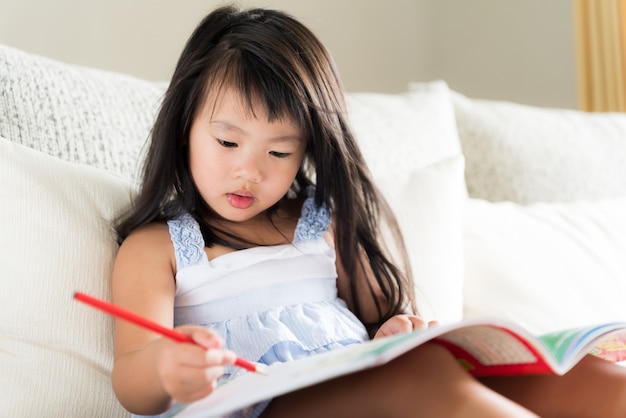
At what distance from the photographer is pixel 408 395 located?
74 cm

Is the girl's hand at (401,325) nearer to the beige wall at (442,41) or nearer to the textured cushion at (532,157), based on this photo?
the textured cushion at (532,157)

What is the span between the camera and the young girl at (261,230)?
35.3 inches

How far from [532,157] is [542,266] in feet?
1.32

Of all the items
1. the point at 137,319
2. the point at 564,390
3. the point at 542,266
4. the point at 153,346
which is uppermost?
the point at 137,319

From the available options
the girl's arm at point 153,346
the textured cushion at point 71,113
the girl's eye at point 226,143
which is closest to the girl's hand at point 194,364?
the girl's arm at point 153,346

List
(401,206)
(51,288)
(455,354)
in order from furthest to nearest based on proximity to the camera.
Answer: (401,206) → (51,288) → (455,354)

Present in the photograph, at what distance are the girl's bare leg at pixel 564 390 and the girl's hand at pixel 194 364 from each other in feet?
0.96

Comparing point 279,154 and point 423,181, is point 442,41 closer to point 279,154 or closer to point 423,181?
point 423,181

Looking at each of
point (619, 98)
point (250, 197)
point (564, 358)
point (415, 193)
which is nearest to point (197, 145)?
point (250, 197)

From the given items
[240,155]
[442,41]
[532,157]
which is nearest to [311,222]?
[240,155]

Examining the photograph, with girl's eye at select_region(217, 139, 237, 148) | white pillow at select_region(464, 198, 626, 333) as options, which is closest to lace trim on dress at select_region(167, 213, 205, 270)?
girl's eye at select_region(217, 139, 237, 148)

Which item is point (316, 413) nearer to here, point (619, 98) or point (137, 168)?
point (137, 168)

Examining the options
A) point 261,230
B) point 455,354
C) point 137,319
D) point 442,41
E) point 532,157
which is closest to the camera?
point 137,319

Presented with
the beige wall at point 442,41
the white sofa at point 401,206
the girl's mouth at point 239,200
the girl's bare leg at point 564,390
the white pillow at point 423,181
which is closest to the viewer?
the girl's bare leg at point 564,390
